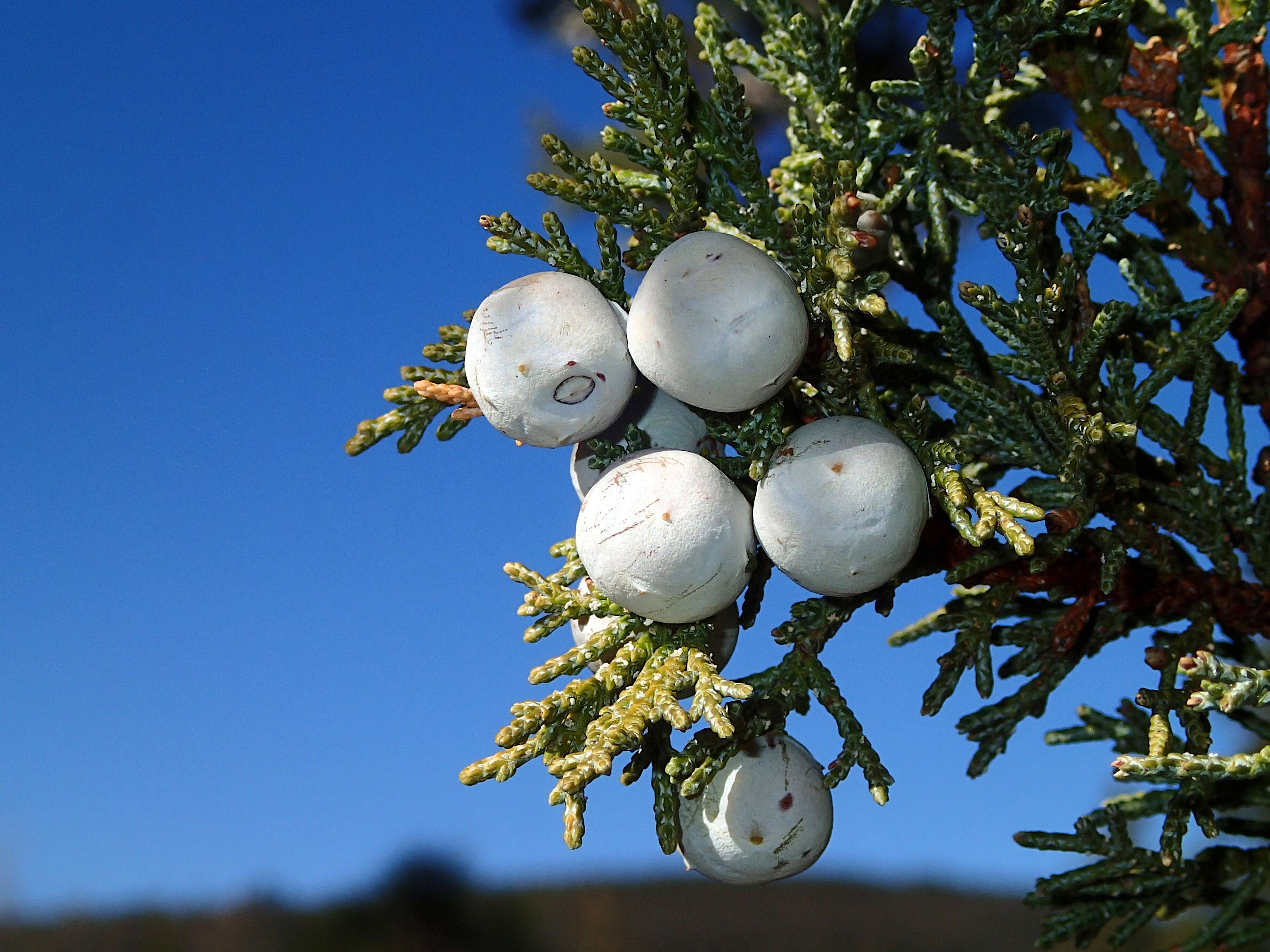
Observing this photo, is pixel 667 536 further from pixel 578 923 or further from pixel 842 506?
pixel 578 923

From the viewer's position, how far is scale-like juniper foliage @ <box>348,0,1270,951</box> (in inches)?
55.8

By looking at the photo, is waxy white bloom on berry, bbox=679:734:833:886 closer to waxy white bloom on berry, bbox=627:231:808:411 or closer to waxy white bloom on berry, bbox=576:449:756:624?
waxy white bloom on berry, bbox=576:449:756:624

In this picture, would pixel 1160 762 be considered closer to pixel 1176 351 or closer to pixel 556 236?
pixel 1176 351

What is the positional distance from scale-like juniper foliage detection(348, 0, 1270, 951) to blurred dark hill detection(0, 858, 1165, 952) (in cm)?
322

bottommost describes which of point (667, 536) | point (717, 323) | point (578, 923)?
point (578, 923)

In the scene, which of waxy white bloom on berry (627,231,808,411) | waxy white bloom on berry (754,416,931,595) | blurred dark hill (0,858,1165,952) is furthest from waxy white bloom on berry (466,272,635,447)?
blurred dark hill (0,858,1165,952)

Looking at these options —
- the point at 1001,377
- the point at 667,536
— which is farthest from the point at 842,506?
the point at 1001,377

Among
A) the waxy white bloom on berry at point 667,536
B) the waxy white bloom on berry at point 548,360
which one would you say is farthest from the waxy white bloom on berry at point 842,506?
the waxy white bloom on berry at point 548,360

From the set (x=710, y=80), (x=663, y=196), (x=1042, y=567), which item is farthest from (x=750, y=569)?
(x=710, y=80)

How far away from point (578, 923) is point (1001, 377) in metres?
4.34

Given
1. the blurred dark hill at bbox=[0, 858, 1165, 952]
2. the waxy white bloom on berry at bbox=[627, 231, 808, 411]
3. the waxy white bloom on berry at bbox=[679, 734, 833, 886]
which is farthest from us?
the blurred dark hill at bbox=[0, 858, 1165, 952]

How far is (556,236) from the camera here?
1.49 m

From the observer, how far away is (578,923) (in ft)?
17.3

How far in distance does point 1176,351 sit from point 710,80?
241 cm
